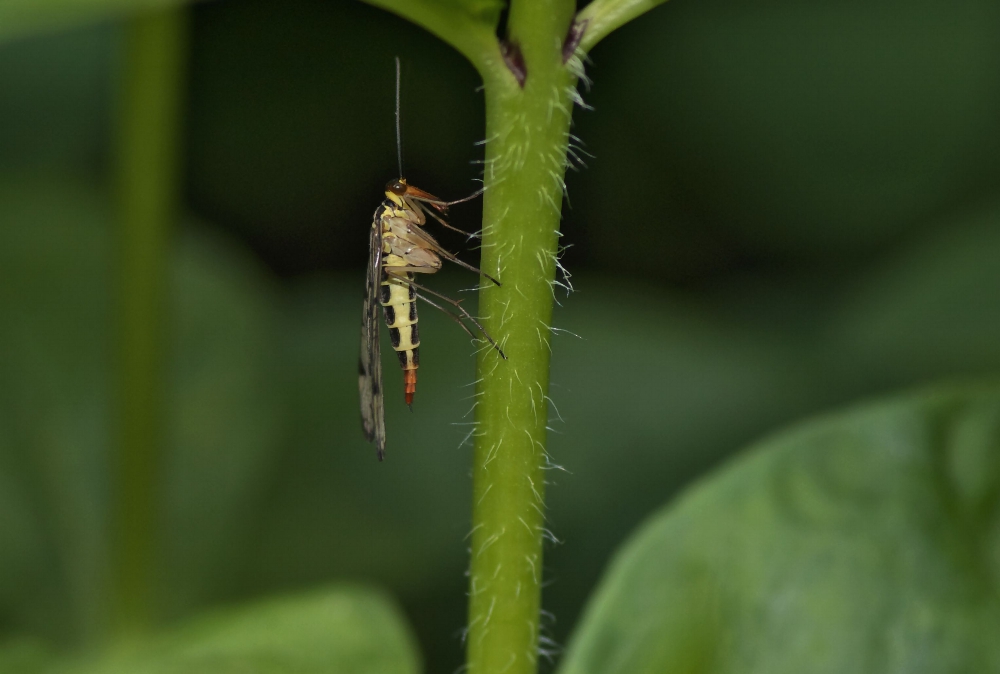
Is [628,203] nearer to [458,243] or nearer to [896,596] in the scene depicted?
[458,243]

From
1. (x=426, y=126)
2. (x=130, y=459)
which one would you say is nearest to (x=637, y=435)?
(x=426, y=126)

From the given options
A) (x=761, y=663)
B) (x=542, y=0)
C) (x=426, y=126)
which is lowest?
(x=761, y=663)

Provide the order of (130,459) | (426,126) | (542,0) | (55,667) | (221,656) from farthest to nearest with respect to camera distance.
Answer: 1. (426,126)
2. (130,459)
3. (55,667)
4. (221,656)
5. (542,0)

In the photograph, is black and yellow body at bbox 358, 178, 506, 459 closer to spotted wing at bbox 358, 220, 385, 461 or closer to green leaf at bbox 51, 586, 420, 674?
spotted wing at bbox 358, 220, 385, 461

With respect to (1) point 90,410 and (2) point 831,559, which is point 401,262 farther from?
(1) point 90,410

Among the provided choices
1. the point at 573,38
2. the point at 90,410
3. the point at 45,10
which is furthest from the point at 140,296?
the point at 573,38

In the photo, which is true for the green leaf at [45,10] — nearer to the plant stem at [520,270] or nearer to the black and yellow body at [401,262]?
the plant stem at [520,270]

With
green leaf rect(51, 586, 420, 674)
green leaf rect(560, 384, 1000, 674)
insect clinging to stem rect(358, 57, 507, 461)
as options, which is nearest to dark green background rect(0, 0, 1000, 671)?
green leaf rect(51, 586, 420, 674)
